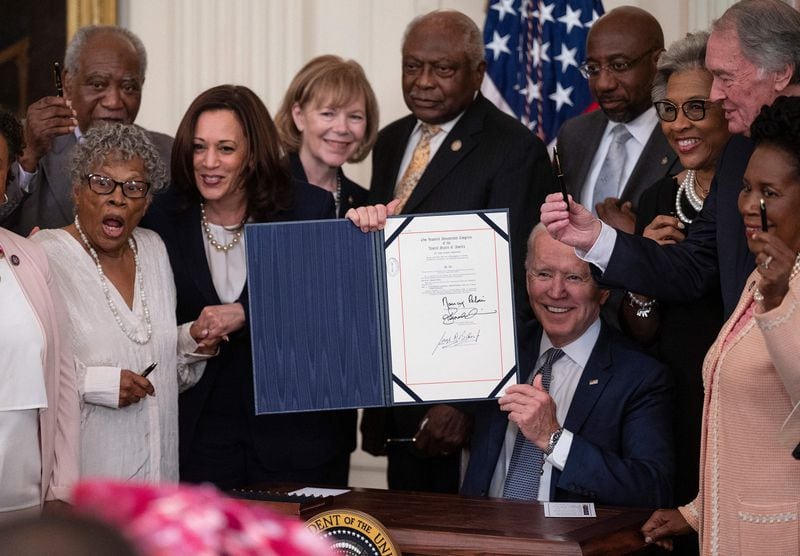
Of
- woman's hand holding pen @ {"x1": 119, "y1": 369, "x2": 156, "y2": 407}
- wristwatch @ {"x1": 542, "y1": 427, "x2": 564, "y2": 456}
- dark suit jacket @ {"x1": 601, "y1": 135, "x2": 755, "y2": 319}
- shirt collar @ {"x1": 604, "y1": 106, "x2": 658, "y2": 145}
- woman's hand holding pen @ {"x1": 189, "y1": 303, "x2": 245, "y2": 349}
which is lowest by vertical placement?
wristwatch @ {"x1": 542, "y1": 427, "x2": 564, "y2": 456}

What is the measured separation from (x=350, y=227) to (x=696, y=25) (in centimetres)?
305

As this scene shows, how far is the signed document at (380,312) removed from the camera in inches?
136

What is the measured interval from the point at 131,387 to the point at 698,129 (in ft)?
6.28

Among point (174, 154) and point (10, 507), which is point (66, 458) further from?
point (174, 154)

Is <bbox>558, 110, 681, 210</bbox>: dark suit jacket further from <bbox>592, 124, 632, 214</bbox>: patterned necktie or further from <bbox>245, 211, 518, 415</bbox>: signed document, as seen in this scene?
<bbox>245, 211, 518, 415</bbox>: signed document

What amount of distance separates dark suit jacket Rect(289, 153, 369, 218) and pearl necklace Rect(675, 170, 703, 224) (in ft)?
4.74

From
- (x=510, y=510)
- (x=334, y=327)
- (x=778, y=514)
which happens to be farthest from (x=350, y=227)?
(x=778, y=514)

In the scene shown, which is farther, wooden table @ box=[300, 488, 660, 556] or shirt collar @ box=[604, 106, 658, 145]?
shirt collar @ box=[604, 106, 658, 145]

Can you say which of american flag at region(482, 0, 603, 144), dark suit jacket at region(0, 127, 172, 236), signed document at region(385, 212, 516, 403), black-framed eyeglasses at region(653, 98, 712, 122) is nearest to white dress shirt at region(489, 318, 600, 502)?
signed document at region(385, 212, 516, 403)

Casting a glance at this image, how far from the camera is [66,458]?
318cm

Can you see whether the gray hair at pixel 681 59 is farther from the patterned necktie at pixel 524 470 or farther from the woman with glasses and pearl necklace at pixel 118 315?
the woman with glasses and pearl necklace at pixel 118 315

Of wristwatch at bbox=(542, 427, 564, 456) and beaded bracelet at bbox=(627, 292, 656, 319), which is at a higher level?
beaded bracelet at bbox=(627, 292, 656, 319)

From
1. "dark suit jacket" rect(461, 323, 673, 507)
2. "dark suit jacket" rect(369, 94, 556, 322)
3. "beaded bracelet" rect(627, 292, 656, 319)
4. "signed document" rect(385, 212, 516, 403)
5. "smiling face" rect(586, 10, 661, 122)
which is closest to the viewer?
"dark suit jacket" rect(461, 323, 673, 507)

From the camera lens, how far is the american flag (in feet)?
19.7
